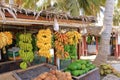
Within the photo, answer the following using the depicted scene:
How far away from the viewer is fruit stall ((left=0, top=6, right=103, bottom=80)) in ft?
14.6

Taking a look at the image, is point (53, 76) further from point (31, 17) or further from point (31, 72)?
point (31, 17)

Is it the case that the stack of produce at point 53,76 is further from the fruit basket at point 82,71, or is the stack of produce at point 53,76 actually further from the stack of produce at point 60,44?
the stack of produce at point 60,44

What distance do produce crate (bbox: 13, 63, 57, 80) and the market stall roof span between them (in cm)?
129

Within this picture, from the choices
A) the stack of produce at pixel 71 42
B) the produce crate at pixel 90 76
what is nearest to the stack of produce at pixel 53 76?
the produce crate at pixel 90 76

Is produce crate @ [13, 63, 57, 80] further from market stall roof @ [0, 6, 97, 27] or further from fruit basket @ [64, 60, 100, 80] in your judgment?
market stall roof @ [0, 6, 97, 27]

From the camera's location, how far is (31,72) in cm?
548

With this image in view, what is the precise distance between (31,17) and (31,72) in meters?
1.65

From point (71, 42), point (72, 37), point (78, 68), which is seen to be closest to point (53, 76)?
point (78, 68)

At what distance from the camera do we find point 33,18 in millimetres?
4570

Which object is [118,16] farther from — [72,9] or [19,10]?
[19,10]

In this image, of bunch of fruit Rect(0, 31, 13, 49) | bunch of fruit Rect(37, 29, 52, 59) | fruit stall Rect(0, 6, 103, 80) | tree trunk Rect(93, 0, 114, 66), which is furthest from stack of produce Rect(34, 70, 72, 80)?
tree trunk Rect(93, 0, 114, 66)

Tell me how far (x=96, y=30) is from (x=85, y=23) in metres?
9.03

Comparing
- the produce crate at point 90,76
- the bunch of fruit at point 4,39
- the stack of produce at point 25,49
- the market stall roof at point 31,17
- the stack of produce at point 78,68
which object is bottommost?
the produce crate at point 90,76

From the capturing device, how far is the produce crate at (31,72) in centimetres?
511
